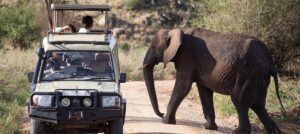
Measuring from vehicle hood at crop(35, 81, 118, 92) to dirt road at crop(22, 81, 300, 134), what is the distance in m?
1.97

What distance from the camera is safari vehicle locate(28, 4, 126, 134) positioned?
31.5 ft

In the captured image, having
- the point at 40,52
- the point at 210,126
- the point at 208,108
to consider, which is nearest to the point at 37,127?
the point at 40,52

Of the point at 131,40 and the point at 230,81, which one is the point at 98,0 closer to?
the point at 131,40

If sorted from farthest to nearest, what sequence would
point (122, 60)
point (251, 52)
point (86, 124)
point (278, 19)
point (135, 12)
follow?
1. point (135, 12)
2. point (122, 60)
3. point (278, 19)
4. point (251, 52)
5. point (86, 124)

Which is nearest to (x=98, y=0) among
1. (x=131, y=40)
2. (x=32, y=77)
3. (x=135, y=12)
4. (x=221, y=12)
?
(x=135, y=12)

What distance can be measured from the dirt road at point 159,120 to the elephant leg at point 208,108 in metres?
0.17

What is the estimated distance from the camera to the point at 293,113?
1578 centimetres

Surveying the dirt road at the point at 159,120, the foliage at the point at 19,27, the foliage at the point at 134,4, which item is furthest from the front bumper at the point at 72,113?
the foliage at the point at 134,4

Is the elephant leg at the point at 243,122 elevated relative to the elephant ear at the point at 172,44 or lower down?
lower down

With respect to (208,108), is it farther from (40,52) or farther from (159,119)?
(40,52)

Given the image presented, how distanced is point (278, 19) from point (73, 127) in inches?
396

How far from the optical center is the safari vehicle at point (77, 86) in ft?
31.5

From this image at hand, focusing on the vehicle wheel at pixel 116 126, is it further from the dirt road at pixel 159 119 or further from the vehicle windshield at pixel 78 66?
the dirt road at pixel 159 119

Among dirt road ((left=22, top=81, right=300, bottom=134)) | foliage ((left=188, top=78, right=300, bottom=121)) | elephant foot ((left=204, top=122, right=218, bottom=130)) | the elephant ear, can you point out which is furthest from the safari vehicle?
foliage ((left=188, top=78, right=300, bottom=121))
